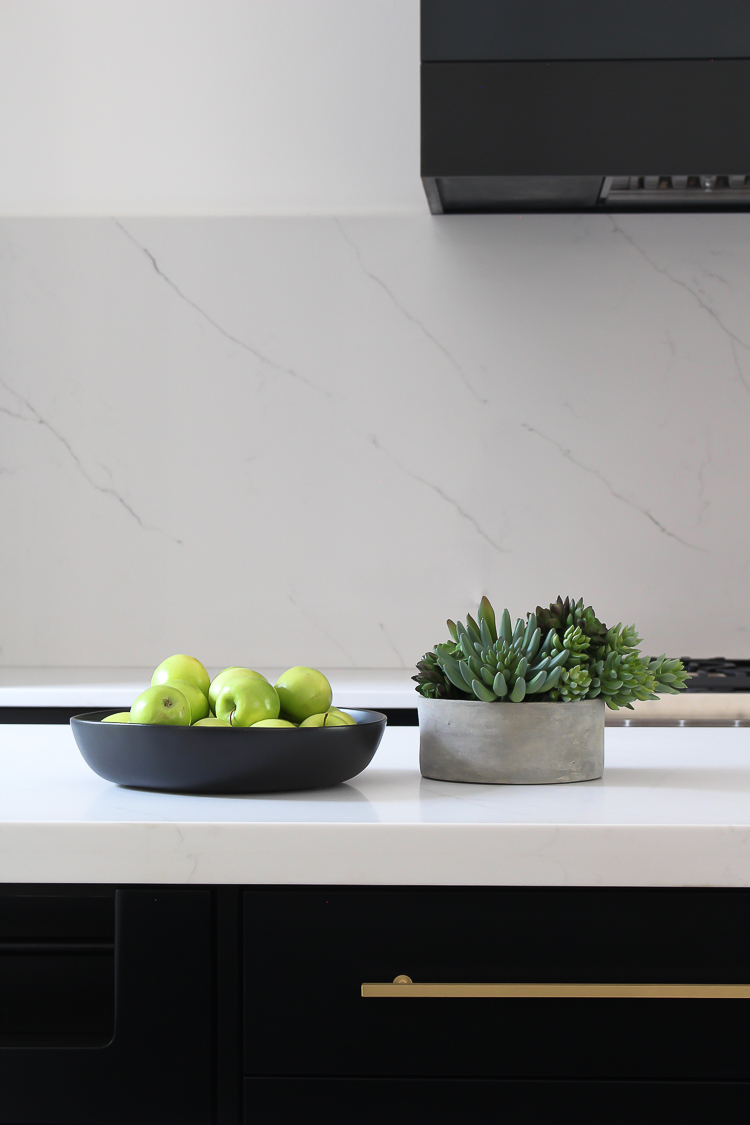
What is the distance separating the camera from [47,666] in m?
2.49

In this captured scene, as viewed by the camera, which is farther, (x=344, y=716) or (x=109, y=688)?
(x=109, y=688)

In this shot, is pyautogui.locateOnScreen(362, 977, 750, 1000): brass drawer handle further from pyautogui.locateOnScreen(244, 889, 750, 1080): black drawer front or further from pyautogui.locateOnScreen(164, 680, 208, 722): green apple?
pyautogui.locateOnScreen(164, 680, 208, 722): green apple

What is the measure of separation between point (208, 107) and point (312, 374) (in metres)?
0.66

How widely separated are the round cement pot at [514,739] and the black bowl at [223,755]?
75mm

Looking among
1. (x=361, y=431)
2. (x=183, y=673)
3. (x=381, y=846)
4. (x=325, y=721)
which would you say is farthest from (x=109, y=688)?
(x=381, y=846)

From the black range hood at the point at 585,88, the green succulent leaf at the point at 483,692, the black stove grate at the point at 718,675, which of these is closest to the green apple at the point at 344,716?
the green succulent leaf at the point at 483,692

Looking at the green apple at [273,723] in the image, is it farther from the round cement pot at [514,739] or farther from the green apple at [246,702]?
the round cement pot at [514,739]

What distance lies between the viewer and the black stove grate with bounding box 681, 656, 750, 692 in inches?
78.4

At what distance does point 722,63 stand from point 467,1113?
70.7 inches

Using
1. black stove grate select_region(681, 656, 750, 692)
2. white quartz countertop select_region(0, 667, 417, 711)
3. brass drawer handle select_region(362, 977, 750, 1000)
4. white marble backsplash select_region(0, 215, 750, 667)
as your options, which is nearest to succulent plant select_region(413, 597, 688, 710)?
brass drawer handle select_region(362, 977, 750, 1000)

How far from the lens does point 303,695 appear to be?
91cm

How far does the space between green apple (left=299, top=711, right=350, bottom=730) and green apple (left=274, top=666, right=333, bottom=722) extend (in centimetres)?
2

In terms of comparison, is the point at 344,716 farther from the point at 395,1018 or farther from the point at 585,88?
the point at 585,88

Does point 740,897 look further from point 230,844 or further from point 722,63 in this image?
point 722,63
